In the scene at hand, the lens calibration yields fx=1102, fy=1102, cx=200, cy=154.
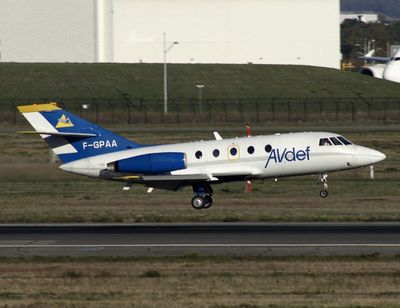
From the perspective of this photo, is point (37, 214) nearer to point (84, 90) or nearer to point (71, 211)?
point (71, 211)

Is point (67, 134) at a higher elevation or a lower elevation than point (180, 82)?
lower

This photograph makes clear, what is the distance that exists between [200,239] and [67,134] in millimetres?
9120

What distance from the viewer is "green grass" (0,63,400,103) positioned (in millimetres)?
109938

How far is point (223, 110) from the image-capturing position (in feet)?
325

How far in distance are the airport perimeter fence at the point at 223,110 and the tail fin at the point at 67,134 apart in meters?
47.2

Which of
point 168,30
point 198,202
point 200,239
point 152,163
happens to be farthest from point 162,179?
point 168,30

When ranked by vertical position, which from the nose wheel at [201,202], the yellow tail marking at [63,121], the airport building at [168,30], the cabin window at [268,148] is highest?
the airport building at [168,30]

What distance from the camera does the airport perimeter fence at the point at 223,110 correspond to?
86625 mm

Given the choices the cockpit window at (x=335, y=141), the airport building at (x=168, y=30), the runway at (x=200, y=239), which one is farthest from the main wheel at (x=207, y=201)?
the airport building at (x=168, y=30)

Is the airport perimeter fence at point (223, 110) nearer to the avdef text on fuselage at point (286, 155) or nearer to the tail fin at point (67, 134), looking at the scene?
the avdef text on fuselage at point (286, 155)

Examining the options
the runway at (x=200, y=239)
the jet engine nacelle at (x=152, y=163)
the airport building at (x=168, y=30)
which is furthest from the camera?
the airport building at (x=168, y=30)

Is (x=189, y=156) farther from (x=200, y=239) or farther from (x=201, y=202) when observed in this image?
(x=200, y=239)

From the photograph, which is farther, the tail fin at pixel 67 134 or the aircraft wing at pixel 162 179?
the tail fin at pixel 67 134

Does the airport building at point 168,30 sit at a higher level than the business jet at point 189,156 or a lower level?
higher
